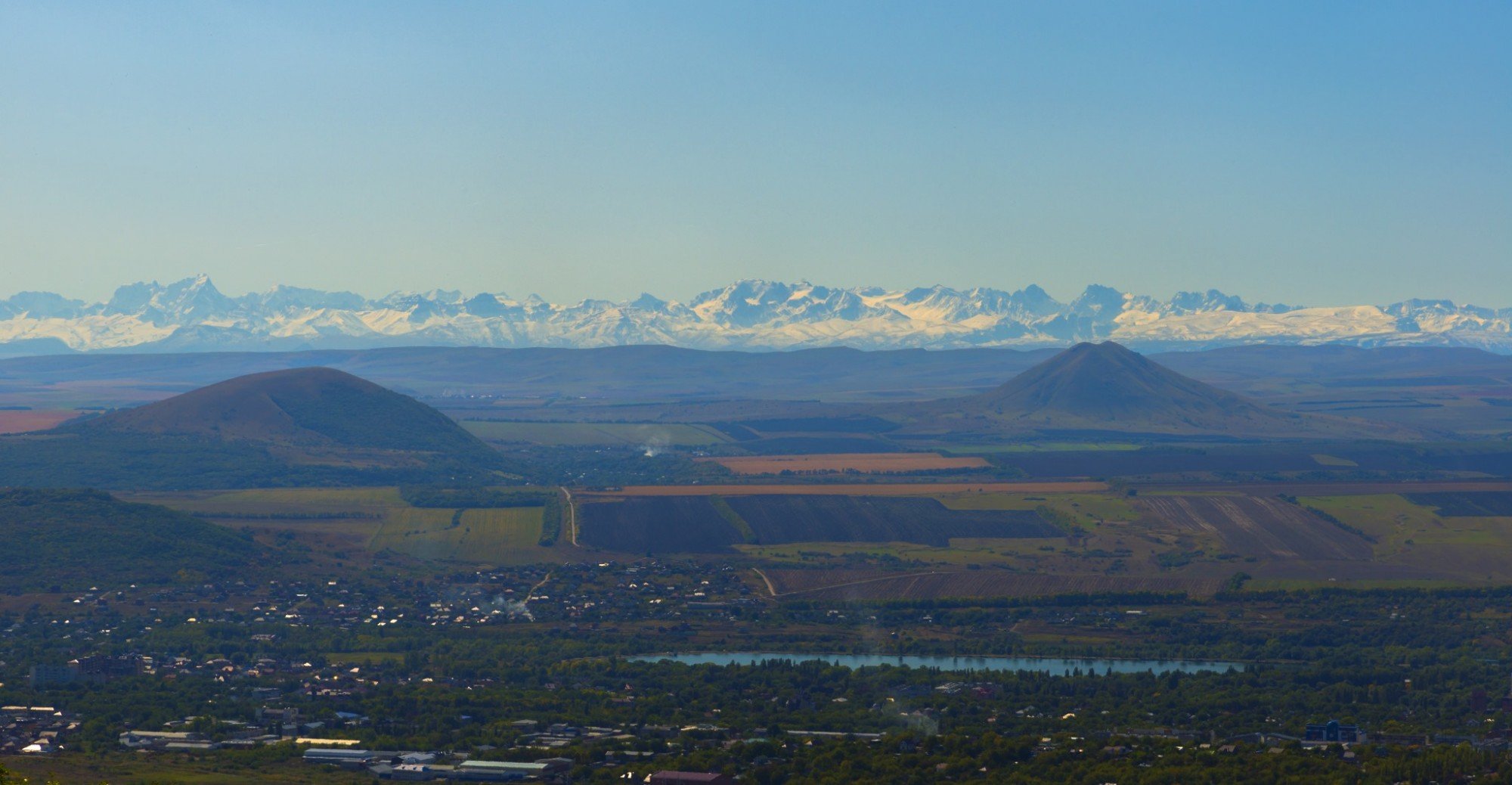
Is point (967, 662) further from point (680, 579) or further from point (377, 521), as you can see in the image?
point (377, 521)

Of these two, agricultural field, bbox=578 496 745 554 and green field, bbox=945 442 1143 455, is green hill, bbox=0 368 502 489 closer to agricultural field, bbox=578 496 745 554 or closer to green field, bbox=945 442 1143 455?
agricultural field, bbox=578 496 745 554

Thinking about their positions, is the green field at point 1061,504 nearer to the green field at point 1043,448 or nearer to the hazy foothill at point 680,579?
the hazy foothill at point 680,579

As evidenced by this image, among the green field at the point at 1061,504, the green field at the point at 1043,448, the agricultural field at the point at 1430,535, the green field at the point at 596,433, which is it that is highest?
the green field at the point at 596,433

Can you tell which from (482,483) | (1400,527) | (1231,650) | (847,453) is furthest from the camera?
(847,453)

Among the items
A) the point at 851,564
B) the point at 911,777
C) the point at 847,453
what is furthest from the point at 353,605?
the point at 847,453

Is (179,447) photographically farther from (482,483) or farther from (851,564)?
(851,564)

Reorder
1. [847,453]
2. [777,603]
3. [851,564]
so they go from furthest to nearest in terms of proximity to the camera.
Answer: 1. [847,453]
2. [851,564]
3. [777,603]

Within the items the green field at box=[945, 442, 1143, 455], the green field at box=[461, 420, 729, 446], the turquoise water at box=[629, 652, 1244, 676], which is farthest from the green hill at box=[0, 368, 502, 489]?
the turquoise water at box=[629, 652, 1244, 676]

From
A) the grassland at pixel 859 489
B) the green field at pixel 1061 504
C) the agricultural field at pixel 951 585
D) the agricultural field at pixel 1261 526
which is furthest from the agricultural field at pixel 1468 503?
the agricultural field at pixel 951 585
